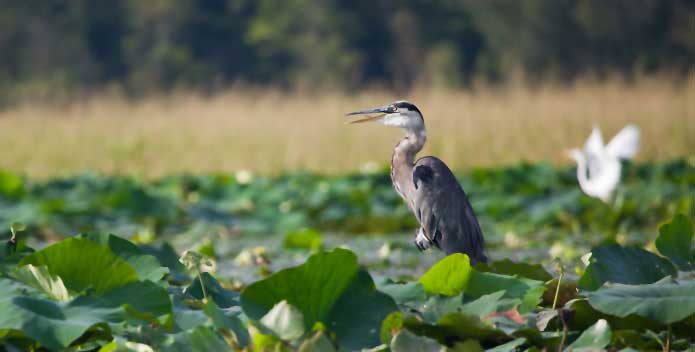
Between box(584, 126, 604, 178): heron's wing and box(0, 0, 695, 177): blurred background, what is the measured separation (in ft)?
15.8

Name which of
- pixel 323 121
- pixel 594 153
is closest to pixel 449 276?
pixel 594 153

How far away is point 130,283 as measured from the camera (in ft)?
4.60

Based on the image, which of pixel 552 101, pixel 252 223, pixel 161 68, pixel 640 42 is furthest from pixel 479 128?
pixel 161 68

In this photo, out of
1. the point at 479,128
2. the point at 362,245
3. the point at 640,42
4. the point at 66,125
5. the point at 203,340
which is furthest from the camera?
the point at 640,42

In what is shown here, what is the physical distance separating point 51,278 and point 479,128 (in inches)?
314

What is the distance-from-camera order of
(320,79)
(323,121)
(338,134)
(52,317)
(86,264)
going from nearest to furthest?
(52,317)
(86,264)
(338,134)
(323,121)
(320,79)

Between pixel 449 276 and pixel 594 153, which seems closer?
pixel 449 276

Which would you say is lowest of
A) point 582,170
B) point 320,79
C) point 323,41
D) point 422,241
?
point 320,79

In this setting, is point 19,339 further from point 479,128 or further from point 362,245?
point 479,128

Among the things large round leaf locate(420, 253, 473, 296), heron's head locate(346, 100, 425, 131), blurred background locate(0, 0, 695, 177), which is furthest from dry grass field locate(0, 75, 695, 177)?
large round leaf locate(420, 253, 473, 296)

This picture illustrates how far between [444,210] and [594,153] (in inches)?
74.6

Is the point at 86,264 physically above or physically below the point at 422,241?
above

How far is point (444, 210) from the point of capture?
1978mm

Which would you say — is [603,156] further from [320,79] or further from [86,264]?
[320,79]
